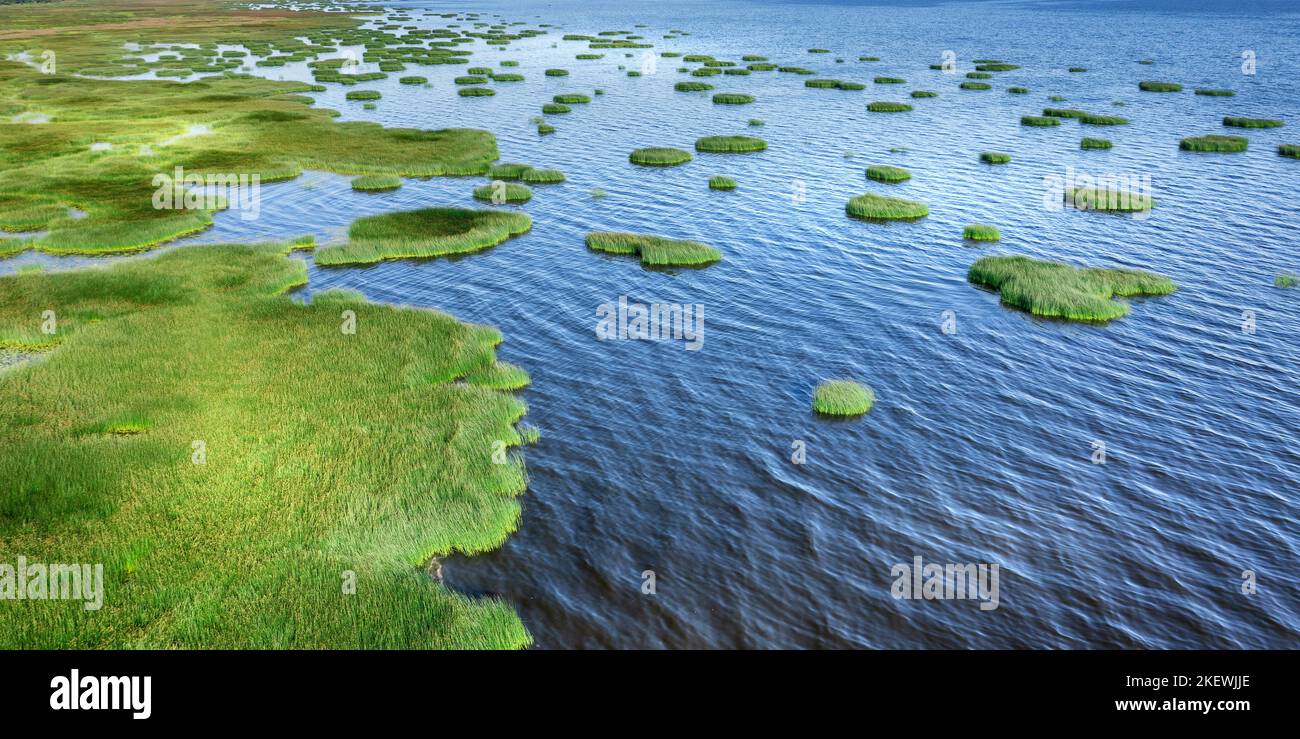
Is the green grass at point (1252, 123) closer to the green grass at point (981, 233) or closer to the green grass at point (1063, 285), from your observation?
the green grass at point (981, 233)

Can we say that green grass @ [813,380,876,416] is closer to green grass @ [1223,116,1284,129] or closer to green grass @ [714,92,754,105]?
green grass @ [1223,116,1284,129]

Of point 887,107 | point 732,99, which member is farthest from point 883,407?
point 732,99

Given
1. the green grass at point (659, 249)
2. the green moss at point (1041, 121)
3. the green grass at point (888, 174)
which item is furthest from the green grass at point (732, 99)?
the green grass at point (659, 249)

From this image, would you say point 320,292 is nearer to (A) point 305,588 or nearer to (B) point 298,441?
(B) point 298,441

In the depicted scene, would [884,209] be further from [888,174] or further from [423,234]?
[423,234]

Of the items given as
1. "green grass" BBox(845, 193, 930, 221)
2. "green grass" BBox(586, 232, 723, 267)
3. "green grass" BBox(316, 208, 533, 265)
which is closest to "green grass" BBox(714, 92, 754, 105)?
"green grass" BBox(845, 193, 930, 221)

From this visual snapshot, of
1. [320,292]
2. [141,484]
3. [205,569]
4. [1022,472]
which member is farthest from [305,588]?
[320,292]
